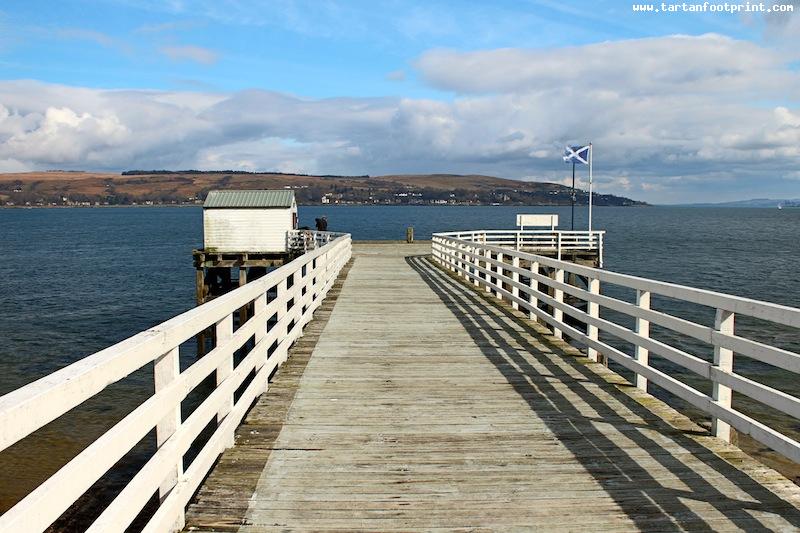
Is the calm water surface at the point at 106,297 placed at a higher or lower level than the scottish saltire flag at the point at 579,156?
lower

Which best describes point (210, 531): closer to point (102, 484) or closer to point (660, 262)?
point (102, 484)

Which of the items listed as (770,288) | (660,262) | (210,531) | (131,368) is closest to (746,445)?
(210,531)

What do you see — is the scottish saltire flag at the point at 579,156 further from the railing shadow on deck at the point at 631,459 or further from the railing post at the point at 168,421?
the railing post at the point at 168,421

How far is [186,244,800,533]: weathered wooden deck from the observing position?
3889 mm

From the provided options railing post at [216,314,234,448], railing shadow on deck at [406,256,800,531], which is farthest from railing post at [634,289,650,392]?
railing post at [216,314,234,448]

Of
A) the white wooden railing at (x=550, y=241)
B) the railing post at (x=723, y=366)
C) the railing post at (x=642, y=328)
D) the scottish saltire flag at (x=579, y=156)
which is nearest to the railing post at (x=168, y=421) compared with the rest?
the railing post at (x=723, y=366)

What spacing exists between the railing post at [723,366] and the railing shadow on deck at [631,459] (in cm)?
25

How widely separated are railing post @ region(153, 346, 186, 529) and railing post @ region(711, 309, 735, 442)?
13.0 feet

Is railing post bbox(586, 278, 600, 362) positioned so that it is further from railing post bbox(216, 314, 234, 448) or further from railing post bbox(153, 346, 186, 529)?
railing post bbox(153, 346, 186, 529)

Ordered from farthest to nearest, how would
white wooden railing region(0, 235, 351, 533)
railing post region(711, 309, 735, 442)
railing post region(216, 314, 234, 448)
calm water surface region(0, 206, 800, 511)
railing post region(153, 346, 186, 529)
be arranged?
calm water surface region(0, 206, 800, 511)
railing post region(711, 309, 735, 442)
railing post region(216, 314, 234, 448)
railing post region(153, 346, 186, 529)
white wooden railing region(0, 235, 351, 533)

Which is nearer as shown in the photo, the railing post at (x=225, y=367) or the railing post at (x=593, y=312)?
the railing post at (x=225, y=367)

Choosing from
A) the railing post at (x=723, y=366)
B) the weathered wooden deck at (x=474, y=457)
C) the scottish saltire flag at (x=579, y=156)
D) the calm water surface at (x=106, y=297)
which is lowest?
the calm water surface at (x=106, y=297)

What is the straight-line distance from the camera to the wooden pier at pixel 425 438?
10.6ft

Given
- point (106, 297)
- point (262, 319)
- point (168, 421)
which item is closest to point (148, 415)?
point (168, 421)
